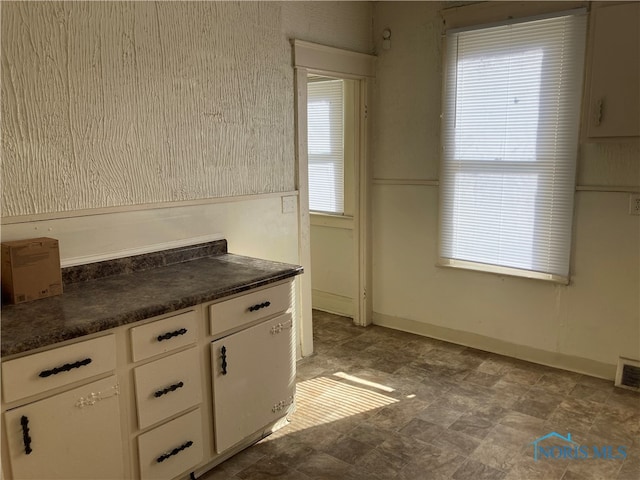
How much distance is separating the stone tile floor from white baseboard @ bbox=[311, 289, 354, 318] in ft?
2.56

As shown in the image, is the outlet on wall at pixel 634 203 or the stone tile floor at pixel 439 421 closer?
the stone tile floor at pixel 439 421

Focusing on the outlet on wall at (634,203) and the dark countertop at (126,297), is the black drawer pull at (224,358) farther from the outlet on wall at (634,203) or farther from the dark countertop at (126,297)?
the outlet on wall at (634,203)

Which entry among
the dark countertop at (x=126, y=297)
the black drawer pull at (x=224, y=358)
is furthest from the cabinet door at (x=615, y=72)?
the black drawer pull at (x=224, y=358)

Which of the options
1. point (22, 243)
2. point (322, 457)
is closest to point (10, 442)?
point (22, 243)

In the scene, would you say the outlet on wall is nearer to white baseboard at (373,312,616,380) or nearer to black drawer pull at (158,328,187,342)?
white baseboard at (373,312,616,380)

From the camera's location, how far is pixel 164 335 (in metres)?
2.01

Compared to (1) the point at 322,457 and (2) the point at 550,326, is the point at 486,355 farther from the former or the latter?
(1) the point at 322,457

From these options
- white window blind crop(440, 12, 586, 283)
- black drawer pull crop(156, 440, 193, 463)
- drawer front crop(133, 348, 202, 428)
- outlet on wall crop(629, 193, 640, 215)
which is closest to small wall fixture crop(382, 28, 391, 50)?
white window blind crop(440, 12, 586, 283)

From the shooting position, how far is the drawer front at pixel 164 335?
1.92m

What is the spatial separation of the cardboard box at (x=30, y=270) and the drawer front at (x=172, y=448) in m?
0.71

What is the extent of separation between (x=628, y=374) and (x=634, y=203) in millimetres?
1048

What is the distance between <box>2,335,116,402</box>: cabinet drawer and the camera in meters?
1.59

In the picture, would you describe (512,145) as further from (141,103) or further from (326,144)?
(141,103)

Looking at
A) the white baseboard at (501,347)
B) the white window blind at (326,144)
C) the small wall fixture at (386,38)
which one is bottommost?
the white baseboard at (501,347)
